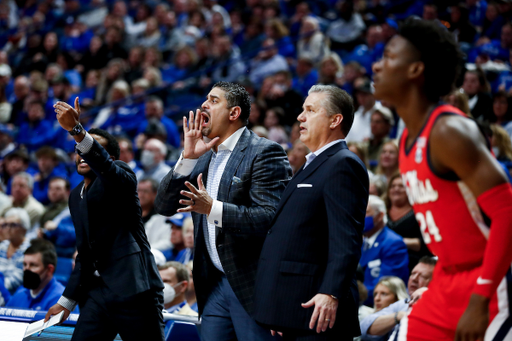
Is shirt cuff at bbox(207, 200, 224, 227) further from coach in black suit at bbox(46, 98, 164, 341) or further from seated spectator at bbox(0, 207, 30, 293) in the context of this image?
seated spectator at bbox(0, 207, 30, 293)

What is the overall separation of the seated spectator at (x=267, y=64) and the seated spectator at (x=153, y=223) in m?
4.47

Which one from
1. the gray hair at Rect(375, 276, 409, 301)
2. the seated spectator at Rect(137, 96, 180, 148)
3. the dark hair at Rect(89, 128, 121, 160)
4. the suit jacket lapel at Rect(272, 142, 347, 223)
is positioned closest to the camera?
the suit jacket lapel at Rect(272, 142, 347, 223)

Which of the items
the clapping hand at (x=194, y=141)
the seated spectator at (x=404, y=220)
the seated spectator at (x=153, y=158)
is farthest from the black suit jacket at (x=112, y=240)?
the seated spectator at (x=153, y=158)

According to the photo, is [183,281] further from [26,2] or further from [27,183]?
[26,2]

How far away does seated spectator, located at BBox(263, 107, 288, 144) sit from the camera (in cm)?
828

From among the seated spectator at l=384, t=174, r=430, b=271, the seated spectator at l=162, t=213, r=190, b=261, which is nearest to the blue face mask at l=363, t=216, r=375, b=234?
the seated spectator at l=384, t=174, r=430, b=271

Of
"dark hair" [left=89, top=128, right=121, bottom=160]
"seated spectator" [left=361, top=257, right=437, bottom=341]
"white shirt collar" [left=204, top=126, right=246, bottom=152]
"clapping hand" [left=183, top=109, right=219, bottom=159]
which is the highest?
"clapping hand" [left=183, top=109, right=219, bottom=159]

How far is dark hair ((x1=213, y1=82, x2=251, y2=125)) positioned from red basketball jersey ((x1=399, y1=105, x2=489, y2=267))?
1467 mm

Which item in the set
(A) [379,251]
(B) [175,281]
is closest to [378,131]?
(A) [379,251]

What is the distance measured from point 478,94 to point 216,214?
5.56 m

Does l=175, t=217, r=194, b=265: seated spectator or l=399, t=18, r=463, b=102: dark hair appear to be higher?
l=399, t=18, r=463, b=102: dark hair

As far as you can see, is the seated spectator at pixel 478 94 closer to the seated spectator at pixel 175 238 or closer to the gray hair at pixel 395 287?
the gray hair at pixel 395 287

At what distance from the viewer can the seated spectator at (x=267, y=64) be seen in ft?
35.5

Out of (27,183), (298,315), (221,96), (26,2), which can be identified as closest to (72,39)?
(26,2)
